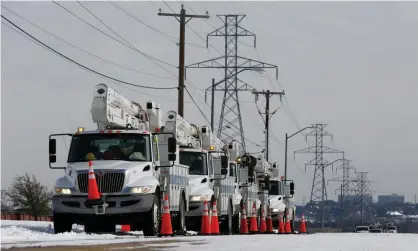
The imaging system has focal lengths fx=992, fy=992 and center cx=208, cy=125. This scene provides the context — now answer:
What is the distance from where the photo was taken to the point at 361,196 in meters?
144

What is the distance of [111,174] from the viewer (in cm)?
2295

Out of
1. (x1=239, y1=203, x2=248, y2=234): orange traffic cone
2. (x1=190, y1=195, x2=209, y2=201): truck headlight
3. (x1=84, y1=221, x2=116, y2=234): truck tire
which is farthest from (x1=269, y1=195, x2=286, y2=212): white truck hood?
(x1=84, y1=221, x2=116, y2=234): truck tire

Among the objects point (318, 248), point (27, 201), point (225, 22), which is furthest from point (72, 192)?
point (27, 201)

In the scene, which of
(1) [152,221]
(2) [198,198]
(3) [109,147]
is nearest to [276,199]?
(2) [198,198]

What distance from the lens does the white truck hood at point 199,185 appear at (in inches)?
1209

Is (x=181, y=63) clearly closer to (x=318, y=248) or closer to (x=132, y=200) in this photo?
(x=132, y=200)

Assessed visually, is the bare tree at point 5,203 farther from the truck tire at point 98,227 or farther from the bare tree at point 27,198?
the truck tire at point 98,227

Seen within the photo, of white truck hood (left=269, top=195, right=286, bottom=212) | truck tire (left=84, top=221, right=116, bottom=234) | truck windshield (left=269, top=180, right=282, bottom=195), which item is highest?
truck windshield (left=269, top=180, right=282, bottom=195)

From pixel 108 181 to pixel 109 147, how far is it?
106 cm

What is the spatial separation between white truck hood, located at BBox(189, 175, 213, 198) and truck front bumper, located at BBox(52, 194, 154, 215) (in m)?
7.74

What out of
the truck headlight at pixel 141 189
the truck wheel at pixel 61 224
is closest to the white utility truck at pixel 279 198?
the truck headlight at pixel 141 189

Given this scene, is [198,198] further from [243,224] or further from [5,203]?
[5,203]

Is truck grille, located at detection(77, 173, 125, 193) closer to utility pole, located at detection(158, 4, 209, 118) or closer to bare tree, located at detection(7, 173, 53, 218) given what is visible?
utility pole, located at detection(158, 4, 209, 118)

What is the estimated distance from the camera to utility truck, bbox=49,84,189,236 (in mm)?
22922
